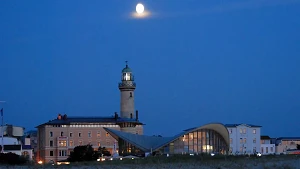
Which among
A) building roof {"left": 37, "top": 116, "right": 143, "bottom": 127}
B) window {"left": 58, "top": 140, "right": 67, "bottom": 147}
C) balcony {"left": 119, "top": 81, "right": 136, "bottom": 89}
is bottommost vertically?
window {"left": 58, "top": 140, "right": 67, "bottom": 147}

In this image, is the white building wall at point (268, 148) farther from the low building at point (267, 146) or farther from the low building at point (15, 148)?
the low building at point (15, 148)

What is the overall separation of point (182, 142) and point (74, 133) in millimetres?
23422

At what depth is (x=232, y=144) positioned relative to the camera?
9594 cm

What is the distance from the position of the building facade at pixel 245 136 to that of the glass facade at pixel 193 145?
15370mm

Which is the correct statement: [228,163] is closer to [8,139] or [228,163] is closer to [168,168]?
[168,168]

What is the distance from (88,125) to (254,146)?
26.9 meters

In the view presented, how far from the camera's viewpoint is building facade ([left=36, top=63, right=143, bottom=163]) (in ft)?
299

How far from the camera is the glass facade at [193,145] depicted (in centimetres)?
7369

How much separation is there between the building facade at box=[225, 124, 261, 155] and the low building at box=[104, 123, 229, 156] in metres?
15.3

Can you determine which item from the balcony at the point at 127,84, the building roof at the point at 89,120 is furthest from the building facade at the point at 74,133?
the balcony at the point at 127,84

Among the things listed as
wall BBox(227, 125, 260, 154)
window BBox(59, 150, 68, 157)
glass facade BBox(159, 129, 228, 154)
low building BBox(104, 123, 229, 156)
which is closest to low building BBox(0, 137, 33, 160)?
low building BBox(104, 123, 229, 156)

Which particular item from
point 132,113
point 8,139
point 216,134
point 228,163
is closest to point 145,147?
point 216,134

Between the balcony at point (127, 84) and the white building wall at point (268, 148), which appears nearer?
the balcony at point (127, 84)

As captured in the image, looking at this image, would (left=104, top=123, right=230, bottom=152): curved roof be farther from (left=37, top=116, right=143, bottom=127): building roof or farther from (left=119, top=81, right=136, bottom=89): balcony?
(left=119, top=81, right=136, bottom=89): balcony
